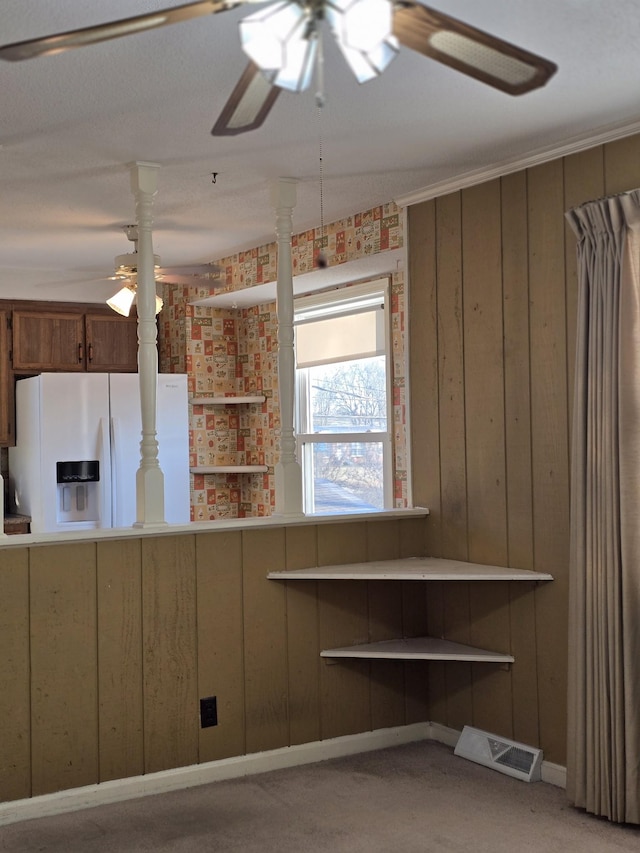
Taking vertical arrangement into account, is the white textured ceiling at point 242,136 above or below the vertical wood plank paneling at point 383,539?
above

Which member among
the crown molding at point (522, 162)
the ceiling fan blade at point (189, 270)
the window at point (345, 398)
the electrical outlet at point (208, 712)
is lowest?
the electrical outlet at point (208, 712)

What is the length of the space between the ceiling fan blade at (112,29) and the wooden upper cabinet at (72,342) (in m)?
4.85

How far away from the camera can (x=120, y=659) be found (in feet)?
11.6

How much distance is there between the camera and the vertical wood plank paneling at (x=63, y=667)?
11.0 ft

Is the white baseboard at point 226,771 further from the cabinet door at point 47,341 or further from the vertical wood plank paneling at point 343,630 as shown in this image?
the cabinet door at point 47,341

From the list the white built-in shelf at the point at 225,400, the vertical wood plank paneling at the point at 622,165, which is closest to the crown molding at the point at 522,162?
the vertical wood plank paneling at the point at 622,165

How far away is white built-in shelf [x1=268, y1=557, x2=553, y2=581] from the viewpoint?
3580 millimetres

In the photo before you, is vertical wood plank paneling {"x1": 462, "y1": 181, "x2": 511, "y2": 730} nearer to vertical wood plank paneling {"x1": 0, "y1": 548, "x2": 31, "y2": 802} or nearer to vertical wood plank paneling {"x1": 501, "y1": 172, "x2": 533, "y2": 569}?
vertical wood plank paneling {"x1": 501, "y1": 172, "x2": 533, "y2": 569}

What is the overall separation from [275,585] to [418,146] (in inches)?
70.1

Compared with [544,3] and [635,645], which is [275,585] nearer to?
Result: [635,645]

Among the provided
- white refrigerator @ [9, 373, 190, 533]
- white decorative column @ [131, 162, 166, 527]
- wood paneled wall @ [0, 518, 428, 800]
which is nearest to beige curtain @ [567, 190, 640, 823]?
wood paneled wall @ [0, 518, 428, 800]

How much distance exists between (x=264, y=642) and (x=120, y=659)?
59 cm

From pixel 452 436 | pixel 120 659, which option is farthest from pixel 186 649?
pixel 452 436

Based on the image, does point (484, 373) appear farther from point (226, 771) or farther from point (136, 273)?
point (226, 771)
